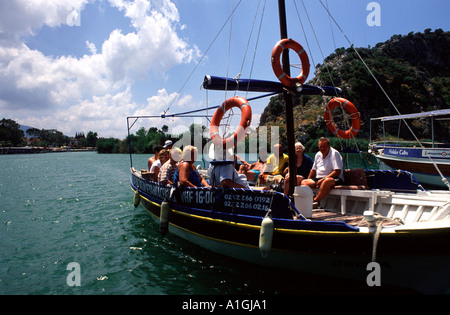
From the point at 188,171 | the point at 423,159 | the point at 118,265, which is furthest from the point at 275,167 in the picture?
the point at 423,159

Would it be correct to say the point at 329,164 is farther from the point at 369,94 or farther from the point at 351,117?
the point at 369,94

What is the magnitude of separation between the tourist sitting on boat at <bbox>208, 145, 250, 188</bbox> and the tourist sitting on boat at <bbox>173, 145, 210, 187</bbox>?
25.1 inches

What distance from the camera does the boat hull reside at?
13.4ft

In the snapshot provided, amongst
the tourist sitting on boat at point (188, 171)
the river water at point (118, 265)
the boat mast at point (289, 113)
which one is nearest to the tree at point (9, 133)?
the river water at point (118, 265)

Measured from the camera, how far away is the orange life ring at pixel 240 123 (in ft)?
18.6

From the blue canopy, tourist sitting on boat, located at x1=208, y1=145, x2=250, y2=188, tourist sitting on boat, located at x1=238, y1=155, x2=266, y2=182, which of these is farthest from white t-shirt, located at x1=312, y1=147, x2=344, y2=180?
tourist sitting on boat, located at x1=238, y1=155, x2=266, y2=182

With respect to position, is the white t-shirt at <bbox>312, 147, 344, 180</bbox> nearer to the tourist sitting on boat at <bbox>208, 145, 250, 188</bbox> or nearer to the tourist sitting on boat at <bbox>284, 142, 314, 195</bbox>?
the tourist sitting on boat at <bbox>284, 142, 314, 195</bbox>

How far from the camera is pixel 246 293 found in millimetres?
5141

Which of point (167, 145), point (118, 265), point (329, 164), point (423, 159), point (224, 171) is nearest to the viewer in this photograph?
point (224, 171)

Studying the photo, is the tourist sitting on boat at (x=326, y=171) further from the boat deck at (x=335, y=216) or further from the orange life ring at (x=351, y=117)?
the orange life ring at (x=351, y=117)

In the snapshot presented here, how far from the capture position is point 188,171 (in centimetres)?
682

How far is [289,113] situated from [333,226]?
302 centimetres
